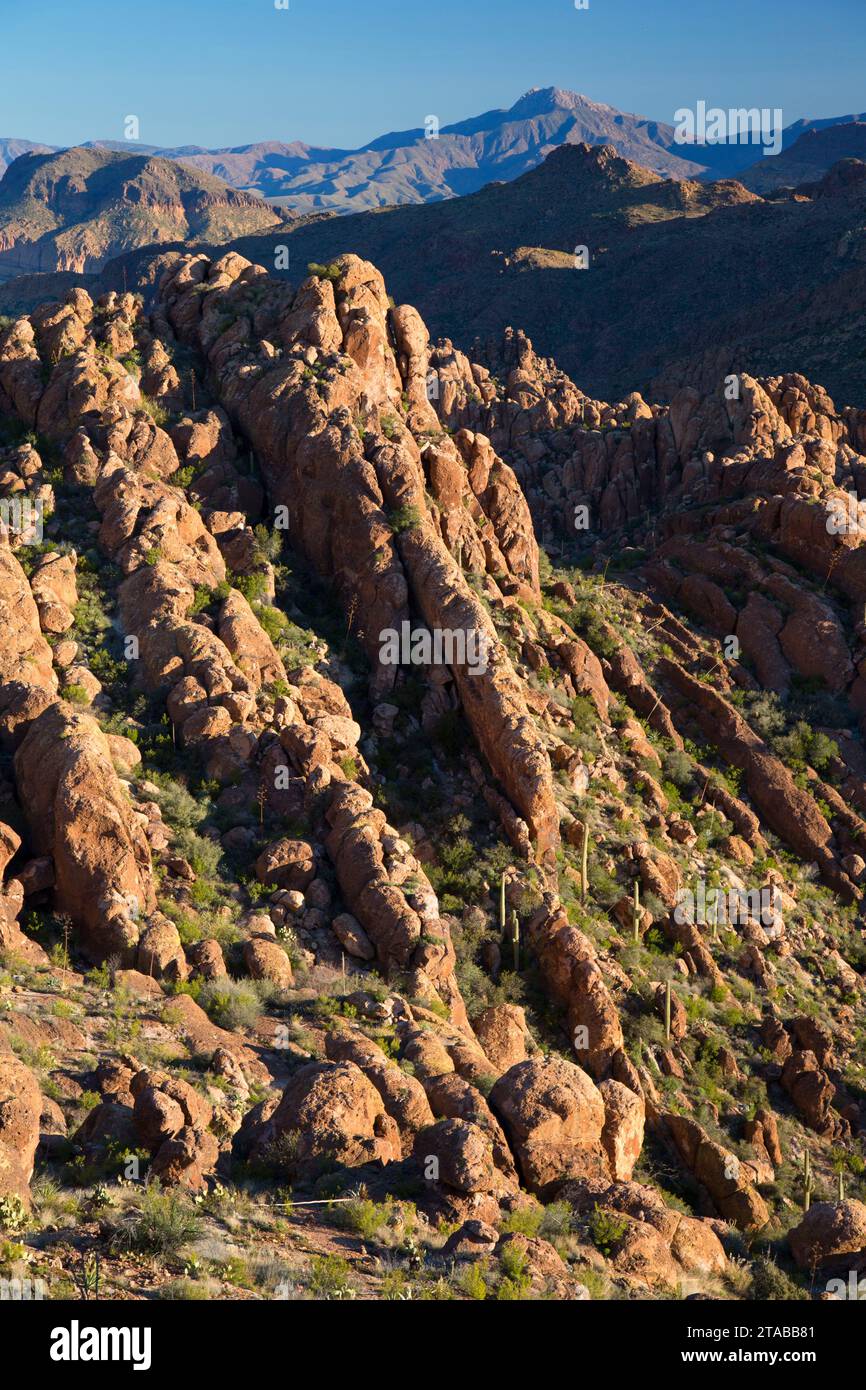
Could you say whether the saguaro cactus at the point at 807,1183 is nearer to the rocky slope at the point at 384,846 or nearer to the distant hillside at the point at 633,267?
the rocky slope at the point at 384,846

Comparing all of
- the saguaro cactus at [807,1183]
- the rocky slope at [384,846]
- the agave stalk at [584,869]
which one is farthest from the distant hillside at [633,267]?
the saguaro cactus at [807,1183]

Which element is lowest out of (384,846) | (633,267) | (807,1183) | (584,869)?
(807,1183)

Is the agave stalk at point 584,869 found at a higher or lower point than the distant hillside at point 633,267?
lower

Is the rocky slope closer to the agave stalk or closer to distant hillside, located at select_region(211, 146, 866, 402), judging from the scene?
the agave stalk

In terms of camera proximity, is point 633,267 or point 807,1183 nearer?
point 807,1183

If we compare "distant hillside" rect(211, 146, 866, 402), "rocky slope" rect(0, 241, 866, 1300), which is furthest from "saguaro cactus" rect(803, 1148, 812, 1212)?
"distant hillside" rect(211, 146, 866, 402)

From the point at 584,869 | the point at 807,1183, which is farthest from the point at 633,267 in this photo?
the point at 807,1183

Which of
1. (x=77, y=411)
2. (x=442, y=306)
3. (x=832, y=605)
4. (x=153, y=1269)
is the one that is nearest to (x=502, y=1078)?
(x=153, y=1269)

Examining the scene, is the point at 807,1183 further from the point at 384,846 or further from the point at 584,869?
the point at 384,846
